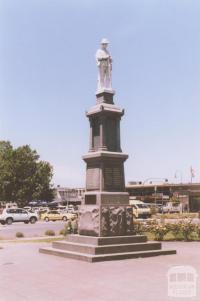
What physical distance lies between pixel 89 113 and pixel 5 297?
348 inches

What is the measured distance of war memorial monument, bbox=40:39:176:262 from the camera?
13.7m

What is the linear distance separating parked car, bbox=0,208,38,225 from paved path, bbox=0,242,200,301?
26068 millimetres

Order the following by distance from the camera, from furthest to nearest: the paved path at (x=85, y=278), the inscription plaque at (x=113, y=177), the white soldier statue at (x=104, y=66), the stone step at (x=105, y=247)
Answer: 1. the white soldier statue at (x=104, y=66)
2. the inscription plaque at (x=113, y=177)
3. the stone step at (x=105, y=247)
4. the paved path at (x=85, y=278)

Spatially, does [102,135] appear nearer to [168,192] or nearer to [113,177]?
[113,177]

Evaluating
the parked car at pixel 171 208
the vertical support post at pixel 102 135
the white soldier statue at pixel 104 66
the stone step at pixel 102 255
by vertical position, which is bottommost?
the stone step at pixel 102 255

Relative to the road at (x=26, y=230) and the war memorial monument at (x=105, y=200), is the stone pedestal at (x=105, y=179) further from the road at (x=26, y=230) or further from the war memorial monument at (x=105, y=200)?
the road at (x=26, y=230)

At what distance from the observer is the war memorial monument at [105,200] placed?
45.1 feet

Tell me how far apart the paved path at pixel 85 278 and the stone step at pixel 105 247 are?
2.11 ft

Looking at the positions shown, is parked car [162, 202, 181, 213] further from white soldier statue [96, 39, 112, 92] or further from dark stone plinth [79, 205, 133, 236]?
dark stone plinth [79, 205, 133, 236]

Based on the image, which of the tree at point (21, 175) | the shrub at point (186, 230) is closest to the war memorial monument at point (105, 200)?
the shrub at point (186, 230)

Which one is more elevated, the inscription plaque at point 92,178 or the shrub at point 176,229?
the inscription plaque at point 92,178

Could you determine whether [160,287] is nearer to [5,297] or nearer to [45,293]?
[45,293]

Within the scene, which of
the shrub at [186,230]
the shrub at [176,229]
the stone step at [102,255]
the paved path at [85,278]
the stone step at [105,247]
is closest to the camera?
the paved path at [85,278]

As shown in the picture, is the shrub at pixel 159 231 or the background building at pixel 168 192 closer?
the shrub at pixel 159 231
